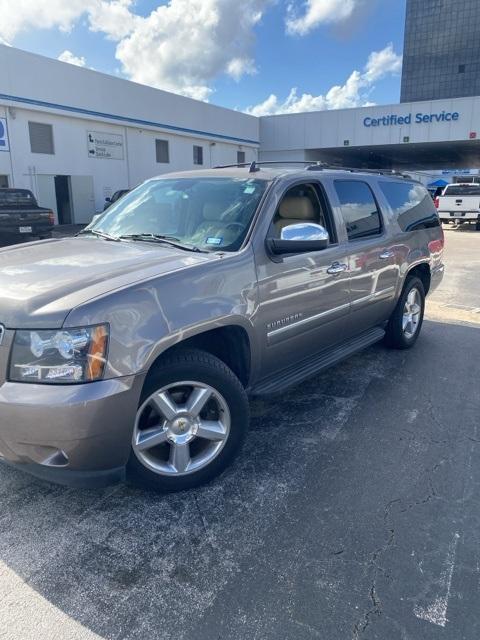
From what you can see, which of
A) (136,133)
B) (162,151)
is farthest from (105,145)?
(162,151)

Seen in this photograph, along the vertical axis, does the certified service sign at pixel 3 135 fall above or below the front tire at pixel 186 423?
above

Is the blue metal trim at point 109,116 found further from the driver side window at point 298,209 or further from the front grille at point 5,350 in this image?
the front grille at point 5,350

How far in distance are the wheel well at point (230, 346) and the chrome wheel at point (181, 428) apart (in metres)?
0.35

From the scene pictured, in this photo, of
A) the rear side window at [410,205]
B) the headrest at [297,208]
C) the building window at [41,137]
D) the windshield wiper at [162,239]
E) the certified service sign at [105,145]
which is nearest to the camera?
the windshield wiper at [162,239]

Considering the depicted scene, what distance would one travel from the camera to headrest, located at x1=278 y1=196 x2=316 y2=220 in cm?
361

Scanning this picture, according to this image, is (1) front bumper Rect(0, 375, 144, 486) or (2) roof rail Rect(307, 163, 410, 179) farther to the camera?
(2) roof rail Rect(307, 163, 410, 179)

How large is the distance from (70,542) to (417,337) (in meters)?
4.59

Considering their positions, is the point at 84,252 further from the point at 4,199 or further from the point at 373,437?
the point at 4,199

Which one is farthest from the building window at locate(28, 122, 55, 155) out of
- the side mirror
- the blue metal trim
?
the side mirror

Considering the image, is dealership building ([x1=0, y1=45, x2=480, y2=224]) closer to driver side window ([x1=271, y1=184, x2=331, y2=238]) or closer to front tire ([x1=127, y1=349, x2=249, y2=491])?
driver side window ([x1=271, y1=184, x2=331, y2=238])

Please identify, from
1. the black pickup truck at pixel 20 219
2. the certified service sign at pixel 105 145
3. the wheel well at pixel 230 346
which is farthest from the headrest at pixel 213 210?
the certified service sign at pixel 105 145

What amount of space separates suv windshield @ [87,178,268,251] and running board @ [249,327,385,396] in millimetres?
996

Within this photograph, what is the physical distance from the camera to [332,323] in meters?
4.03

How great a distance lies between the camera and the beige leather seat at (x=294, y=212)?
11.6 ft
